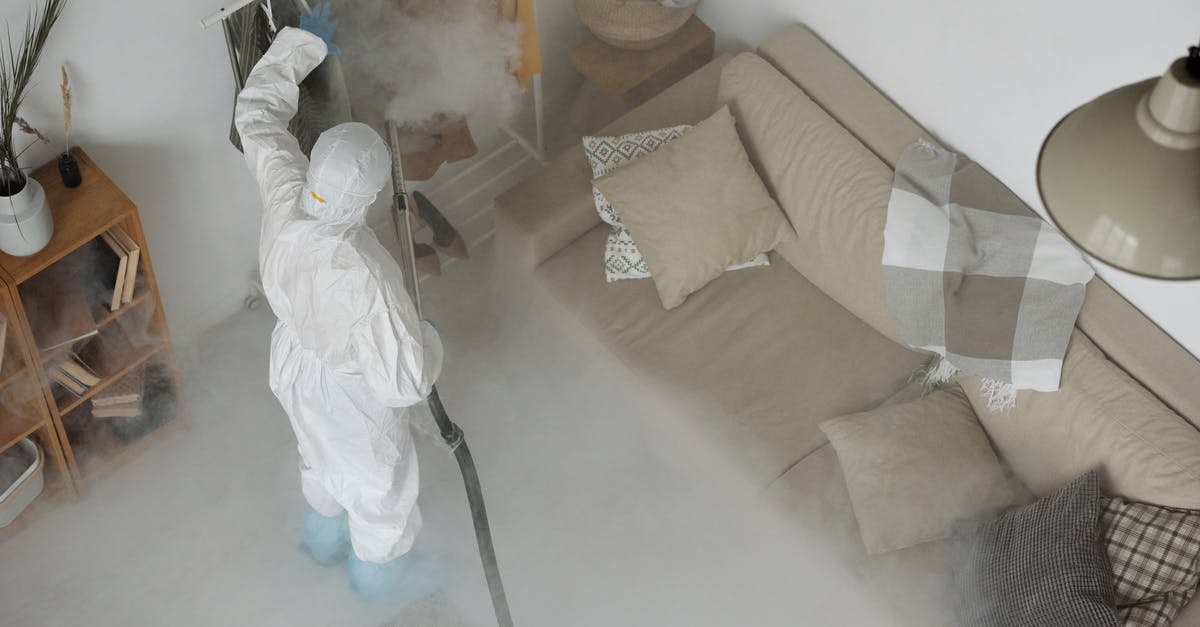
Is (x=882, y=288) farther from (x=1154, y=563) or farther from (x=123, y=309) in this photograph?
(x=123, y=309)

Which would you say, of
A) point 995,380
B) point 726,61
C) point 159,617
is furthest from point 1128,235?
point 159,617

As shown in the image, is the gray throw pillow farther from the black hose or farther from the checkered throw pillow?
the black hose

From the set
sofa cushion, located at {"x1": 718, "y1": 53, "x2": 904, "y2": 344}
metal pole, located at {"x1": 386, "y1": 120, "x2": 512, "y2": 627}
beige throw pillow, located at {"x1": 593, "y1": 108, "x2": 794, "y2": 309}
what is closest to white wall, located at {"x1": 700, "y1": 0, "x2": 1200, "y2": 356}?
sofa cushion, located at {"x1": 718, "y1": 53, "x2": 904, "y2": 344}

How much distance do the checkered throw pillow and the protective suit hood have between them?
5.37 ft

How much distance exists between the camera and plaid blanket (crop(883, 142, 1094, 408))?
2379 millimetres

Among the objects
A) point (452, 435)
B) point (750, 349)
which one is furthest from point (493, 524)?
point (750, 349)

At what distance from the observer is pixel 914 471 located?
2373 mm

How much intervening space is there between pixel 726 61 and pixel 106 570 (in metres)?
2.02

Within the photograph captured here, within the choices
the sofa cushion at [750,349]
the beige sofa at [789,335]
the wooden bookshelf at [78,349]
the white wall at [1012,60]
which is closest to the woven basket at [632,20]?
the beige sofa at [789,335]

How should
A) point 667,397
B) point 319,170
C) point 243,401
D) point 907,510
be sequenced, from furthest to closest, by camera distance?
point 243,401 < point 667,397 < point 907,510 < point 319,170

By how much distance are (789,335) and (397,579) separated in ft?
3.64

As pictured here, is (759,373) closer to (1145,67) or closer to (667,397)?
A: (667,397)

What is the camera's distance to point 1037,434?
2.41 meters

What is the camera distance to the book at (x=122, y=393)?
255 centimetres
